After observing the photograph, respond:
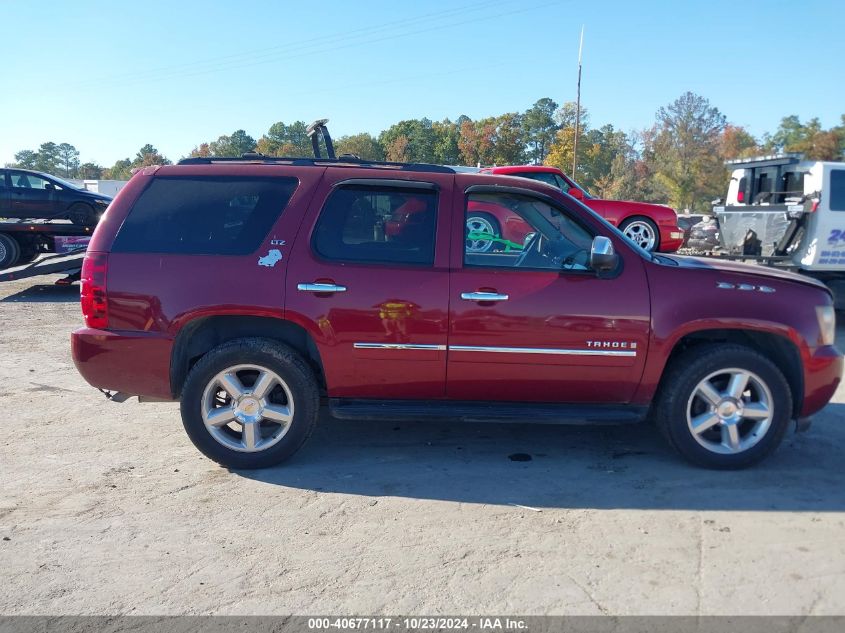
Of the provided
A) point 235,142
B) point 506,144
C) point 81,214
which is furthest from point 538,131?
point 81,214

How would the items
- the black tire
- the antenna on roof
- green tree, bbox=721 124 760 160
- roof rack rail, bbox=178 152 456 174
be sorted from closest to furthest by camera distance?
roof rack rail, bbox=178 152 456 174, the antenna on roof, the black tire, green tree, bbox=721 124 760 160

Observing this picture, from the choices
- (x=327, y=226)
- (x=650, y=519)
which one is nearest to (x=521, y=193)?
(x=327, y=226)

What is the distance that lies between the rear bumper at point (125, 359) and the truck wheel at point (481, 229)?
2.09 m

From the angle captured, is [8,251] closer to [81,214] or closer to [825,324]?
[81,214]

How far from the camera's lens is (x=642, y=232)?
40.9 ft

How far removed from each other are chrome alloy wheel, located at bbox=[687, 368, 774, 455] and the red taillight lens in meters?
3.89

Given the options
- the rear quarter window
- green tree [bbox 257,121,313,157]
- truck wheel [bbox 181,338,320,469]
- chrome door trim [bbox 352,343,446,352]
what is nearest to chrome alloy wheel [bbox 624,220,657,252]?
chrome door trim [bbox 352,343,446,352]

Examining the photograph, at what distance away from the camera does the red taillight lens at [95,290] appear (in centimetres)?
445

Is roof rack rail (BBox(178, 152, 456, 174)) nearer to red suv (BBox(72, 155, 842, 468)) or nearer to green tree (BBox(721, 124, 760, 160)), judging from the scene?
red suv (BBox(72, 155, 842, 468))

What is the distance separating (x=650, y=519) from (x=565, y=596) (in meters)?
1.00

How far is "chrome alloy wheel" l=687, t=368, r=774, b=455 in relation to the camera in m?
4.53

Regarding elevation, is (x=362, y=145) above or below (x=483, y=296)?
above

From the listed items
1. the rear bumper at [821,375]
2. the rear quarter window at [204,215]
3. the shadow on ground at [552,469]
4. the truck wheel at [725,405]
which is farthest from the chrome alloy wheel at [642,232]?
the rear quarter window at [204,215]

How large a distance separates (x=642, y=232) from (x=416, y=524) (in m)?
9.88
